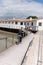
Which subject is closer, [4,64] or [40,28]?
[4,64]

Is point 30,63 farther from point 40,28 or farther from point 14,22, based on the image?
point 14,22

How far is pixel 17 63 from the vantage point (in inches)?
368

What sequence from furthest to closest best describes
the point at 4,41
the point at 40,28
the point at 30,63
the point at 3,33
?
1. the point at 40,28
2. the point at 3,33
3. the point at 4,41
4. the point at 30,63

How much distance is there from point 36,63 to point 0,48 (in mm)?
4609

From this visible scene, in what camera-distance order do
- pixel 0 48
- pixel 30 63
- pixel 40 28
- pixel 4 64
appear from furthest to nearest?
pixel 40 28
pixel 0 48
pixel 30 63
pixel 4 64

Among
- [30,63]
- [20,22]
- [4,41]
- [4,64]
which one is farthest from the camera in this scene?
[20,22]

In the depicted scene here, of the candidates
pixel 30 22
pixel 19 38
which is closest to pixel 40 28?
pixel 30 22

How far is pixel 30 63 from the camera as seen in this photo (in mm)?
10039

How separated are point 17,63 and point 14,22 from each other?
5506cm

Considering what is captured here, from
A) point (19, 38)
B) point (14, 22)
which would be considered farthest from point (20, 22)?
point (19, 38)

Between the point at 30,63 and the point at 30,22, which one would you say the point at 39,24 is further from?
the point at 30,63

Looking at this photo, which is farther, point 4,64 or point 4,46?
point 4,46

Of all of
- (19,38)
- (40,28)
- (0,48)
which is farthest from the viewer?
(40,28)

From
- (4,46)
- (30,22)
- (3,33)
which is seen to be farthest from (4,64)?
(30,22)
